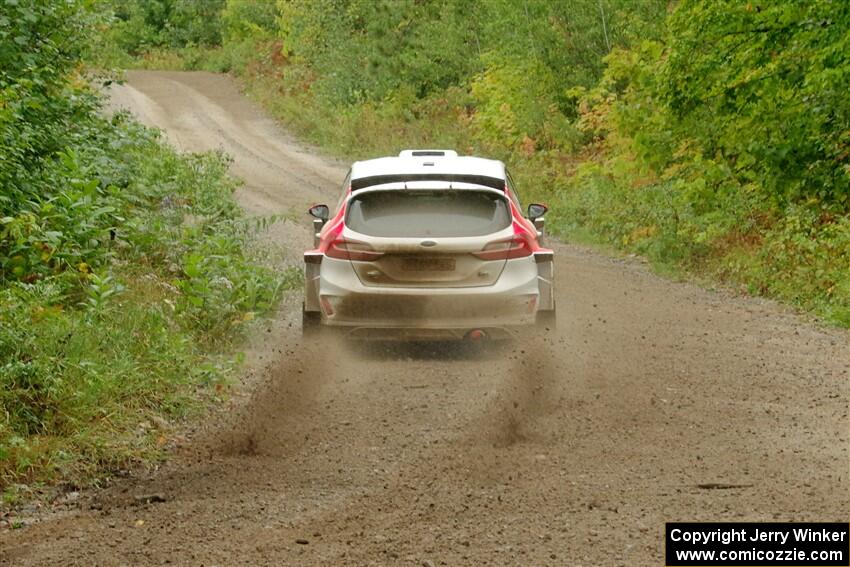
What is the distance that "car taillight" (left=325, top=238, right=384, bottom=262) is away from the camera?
10594mm

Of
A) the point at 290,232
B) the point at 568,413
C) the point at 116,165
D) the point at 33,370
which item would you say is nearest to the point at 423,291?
the point at 568,413

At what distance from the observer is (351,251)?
1068 centimetres

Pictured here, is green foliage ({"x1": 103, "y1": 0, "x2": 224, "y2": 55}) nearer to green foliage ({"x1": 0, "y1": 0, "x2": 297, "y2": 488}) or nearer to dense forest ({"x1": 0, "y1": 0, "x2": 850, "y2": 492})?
dense forest ({"x1": 0, "y1": 0, "x2": 850, "y2": 492})

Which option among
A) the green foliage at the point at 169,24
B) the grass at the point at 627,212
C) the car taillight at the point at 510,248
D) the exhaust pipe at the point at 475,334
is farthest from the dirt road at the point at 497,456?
the green foliage at the point at 169,24

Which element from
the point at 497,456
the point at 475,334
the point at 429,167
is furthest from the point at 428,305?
the point at 497,456

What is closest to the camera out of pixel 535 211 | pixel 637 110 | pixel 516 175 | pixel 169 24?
pixel 535 211

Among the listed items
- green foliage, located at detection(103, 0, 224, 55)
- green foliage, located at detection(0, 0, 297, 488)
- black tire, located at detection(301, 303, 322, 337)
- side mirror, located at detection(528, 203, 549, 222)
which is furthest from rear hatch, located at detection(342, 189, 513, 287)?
green foliage, located at detection(103, 0, 224, 55)

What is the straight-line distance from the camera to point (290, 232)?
2081cm

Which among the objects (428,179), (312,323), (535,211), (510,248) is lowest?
(312,323)

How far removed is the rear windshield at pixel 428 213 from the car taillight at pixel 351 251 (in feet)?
0.47

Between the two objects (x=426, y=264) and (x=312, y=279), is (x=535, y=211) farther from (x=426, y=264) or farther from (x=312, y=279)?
(x=312, y=279)

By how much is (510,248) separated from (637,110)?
33.0ft

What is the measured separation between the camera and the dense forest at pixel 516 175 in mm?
9148

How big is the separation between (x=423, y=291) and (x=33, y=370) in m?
3.46
